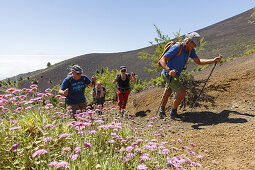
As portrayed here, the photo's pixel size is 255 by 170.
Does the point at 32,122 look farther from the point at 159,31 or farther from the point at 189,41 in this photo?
the point at 159,31

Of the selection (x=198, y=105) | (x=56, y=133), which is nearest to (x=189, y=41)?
(x=198, y=105)

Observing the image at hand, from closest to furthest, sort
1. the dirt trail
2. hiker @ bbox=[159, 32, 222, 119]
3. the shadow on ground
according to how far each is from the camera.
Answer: the dirt trail → the shadow on ground → hiker @ bbox=[159, 32, 222, 119]

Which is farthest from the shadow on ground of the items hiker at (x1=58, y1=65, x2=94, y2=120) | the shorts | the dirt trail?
hiker at (x1=58, y1=65, x2=94, y2=120)

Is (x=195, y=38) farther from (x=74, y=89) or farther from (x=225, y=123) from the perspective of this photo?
(x=74, y=89)

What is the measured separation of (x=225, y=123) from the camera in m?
3.70

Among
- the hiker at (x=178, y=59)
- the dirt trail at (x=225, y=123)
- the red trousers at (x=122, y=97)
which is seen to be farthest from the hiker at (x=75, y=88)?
the dirt trail at (x=225, y=123)

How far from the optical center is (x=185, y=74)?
7.08 meters

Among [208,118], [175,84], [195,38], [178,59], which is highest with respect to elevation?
[195,38]

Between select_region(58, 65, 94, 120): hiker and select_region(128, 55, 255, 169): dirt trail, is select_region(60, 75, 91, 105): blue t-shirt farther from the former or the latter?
select_region(128, 55, 255, 169): dirt trail

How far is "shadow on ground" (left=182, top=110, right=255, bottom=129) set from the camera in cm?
383

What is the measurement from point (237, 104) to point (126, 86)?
3798mm

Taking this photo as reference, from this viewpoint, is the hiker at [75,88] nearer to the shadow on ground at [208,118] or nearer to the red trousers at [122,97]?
the red trousers at [122,97]

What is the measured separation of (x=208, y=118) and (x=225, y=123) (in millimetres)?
623

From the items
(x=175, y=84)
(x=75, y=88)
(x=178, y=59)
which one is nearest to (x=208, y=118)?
(x=175, y=84)
